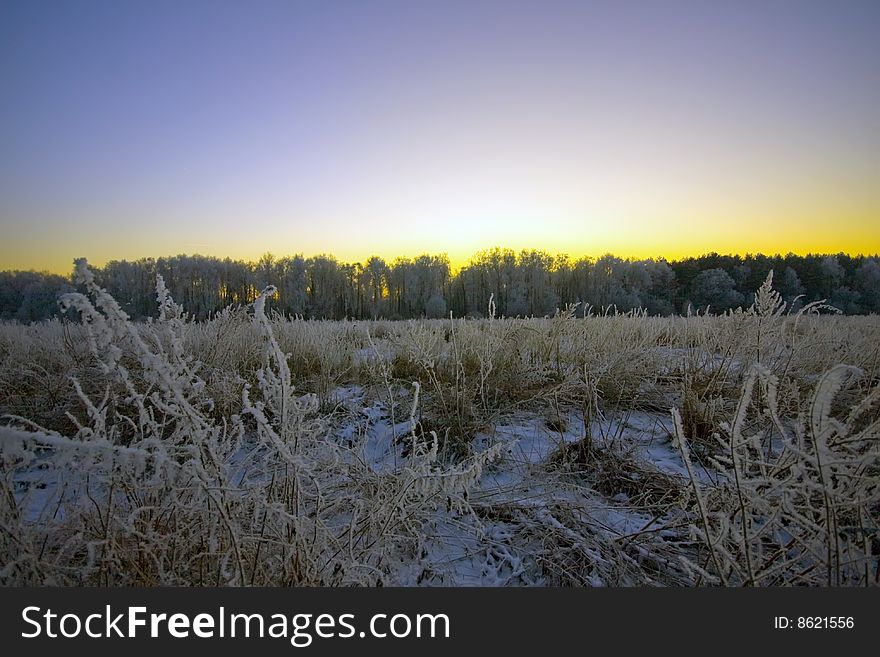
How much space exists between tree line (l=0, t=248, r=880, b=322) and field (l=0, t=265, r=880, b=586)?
30.7 meters

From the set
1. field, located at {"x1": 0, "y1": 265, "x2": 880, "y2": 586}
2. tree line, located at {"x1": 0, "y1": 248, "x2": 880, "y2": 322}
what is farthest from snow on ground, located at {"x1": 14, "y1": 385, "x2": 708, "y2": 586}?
tree line, located at {"x1": 0, "y1": 248, "x2": 880, "y2": 322}

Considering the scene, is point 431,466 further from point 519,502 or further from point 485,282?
point 485,282

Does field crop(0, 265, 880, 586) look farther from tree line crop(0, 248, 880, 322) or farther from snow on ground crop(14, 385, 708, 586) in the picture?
tree line crop(0, 248, 880, 322)

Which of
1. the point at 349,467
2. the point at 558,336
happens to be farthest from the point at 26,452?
the point at 558,336

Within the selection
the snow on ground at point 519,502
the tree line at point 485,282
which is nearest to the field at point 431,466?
the snow on ground at point 519,502

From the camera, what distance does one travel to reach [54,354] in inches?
168

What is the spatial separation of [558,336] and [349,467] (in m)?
2.88

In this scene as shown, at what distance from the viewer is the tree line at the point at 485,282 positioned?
3781 centimetres

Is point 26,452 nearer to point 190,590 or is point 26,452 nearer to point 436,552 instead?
point 190,590

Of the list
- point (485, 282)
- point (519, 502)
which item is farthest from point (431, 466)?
point (485, 282)

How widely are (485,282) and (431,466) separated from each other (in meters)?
55.9

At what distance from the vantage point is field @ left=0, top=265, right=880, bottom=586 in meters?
1.06

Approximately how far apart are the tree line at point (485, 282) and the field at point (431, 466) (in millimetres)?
30697

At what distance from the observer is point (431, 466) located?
245 centimetres
